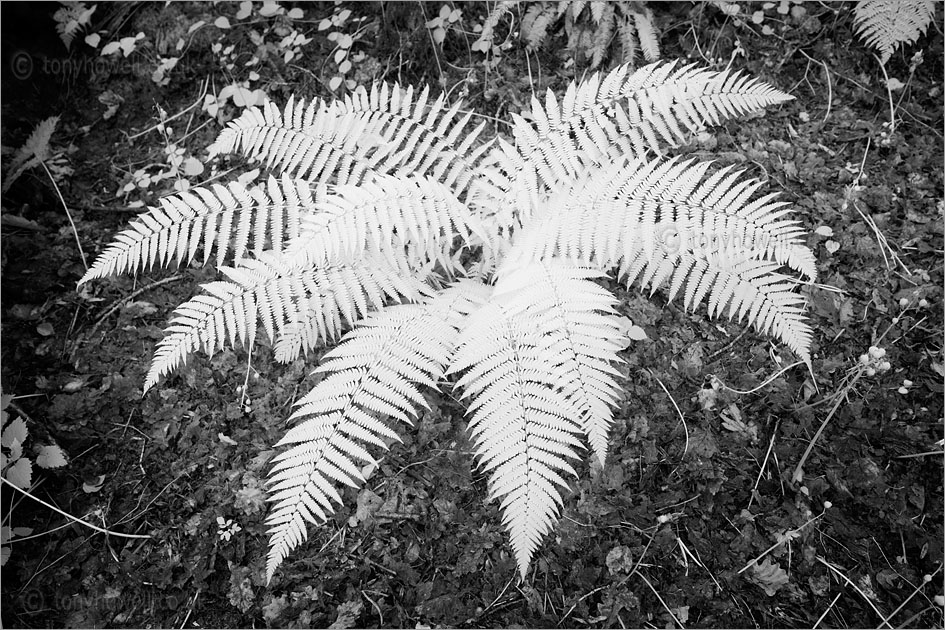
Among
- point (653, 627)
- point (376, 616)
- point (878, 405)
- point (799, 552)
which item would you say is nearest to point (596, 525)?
point (653, 627)

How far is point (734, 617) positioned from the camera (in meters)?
2.09

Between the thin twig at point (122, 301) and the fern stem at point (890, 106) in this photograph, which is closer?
the thin twig at point (122, 301)

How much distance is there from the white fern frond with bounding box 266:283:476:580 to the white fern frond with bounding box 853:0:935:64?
2725 mm

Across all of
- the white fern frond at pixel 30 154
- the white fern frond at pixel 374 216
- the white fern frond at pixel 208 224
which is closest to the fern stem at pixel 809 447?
the white fern frond at pixel 374 216

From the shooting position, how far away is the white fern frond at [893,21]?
2889mm

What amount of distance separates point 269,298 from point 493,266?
1.01m

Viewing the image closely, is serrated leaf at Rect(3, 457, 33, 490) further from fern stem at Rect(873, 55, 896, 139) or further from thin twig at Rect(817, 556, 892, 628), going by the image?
fern stem at Rect(873, 55, 896, 139)

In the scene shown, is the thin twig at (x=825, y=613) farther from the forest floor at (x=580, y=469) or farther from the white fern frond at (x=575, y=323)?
the white fern frond at (x=575, y=323)

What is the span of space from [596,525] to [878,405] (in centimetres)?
136

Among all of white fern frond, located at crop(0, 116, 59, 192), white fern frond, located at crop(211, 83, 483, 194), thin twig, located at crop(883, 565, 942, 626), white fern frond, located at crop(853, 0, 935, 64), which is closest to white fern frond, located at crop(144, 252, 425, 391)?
white fern frond, located at crop(211, 83, 483, 194)

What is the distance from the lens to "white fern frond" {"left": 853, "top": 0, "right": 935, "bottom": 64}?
2.89m

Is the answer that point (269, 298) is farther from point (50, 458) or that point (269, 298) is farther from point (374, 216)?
point (50, 458)

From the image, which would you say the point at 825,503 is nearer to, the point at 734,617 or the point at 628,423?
the point at 734,617

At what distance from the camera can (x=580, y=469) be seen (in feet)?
7.72
